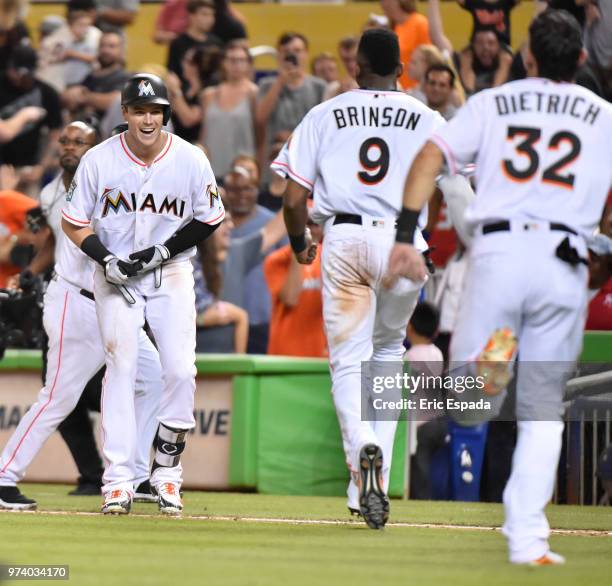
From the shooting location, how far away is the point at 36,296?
35.2 ft

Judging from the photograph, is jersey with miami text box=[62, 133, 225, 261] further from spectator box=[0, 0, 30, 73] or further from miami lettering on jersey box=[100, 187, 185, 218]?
spectator box=[0, 0, 30, 73]

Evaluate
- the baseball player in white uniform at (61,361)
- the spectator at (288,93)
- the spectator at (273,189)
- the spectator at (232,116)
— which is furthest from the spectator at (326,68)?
the baseball player in white uniform at (61,361)

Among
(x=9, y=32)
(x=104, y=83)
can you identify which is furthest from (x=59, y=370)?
(x=9, y=32)

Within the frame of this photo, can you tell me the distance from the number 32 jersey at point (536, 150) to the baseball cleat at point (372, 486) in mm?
1772

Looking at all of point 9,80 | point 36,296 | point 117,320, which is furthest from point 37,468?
point 9,80

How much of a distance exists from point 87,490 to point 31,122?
6.86 metres

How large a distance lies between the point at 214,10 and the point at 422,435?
7148 mm

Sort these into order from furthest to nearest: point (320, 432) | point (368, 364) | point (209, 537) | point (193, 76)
Answer: point (193, 76) → point (320, 432) → point (368, 364) → point (209, 537)

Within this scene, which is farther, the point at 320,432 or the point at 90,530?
the point at 320,432

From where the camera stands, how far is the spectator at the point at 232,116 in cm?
1519

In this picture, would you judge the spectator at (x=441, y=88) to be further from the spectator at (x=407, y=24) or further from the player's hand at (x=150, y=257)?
the player's hand at (x=150, y=257)

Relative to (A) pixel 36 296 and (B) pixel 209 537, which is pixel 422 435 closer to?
(A) pixel 36 296

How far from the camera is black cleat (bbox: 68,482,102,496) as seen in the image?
403 inches

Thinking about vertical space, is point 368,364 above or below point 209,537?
above
